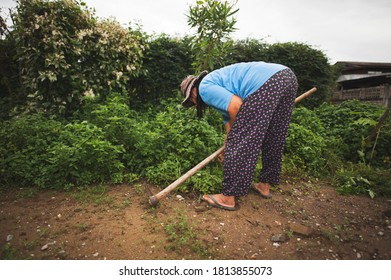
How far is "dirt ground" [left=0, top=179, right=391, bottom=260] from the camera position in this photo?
75.5 inches

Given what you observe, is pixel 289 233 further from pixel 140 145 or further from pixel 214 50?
pixel 214 50

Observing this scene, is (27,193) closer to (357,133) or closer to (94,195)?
(94,195)

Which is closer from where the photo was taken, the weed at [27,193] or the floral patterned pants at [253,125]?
the floral patterned pants at [253,125]

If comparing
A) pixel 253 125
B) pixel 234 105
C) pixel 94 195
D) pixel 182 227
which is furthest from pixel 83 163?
pixel 253 125

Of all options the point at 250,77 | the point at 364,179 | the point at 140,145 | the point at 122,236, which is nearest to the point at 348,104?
the point at 364,179

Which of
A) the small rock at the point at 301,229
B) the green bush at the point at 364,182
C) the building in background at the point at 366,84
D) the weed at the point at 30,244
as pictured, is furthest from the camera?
the building in background at the point at 366,84

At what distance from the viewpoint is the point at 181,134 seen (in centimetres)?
327

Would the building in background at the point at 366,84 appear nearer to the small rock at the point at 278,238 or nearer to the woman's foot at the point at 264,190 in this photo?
the woman's foot at the point at 264,190

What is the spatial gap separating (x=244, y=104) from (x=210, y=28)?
7.57ft

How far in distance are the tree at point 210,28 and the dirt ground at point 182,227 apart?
2590mm

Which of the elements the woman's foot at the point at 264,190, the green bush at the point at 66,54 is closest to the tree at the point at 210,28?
the green bush at the point at 66,54

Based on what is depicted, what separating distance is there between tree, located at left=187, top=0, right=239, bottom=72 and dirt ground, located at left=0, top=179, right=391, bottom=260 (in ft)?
8.50

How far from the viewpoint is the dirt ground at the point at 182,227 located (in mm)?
1917

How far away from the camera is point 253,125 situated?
87.9 inches
